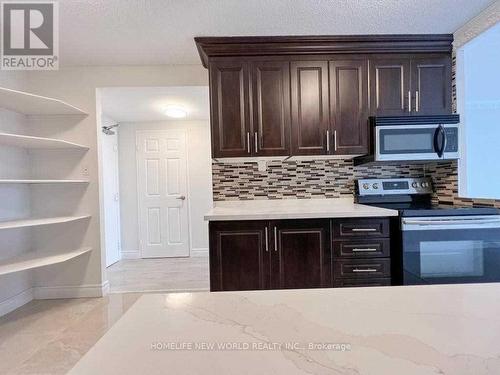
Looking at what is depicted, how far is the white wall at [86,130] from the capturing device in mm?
2916

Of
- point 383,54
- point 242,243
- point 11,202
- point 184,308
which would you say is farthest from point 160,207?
point 184,308

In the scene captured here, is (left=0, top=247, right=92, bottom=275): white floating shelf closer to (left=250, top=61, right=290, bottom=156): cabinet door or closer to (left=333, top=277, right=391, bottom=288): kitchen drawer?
(left=250, top=61, right=290, bottom=156): cabinet door

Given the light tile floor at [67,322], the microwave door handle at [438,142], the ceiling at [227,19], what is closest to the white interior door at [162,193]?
the light tile floor at [67,322]

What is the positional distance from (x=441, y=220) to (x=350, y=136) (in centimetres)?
92

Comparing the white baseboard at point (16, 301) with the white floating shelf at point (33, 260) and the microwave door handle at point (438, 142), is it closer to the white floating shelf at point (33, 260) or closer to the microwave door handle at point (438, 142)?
the white floating shelf at point (33, 260)

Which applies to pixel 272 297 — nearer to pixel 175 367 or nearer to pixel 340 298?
pixel 340 298

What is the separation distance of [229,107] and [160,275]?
2487 millimetres

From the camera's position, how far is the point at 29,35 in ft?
7.30

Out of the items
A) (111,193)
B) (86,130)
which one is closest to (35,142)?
(86,130)

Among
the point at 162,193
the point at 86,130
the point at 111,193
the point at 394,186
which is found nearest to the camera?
the point at 394,186

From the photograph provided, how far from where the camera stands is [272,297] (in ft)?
2.34

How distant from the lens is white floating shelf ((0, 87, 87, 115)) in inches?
92.6

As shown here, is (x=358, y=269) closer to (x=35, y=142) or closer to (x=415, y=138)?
(x=415, y=138)

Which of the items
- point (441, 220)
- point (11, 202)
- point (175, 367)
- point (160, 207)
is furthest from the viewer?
point (160, 207)
